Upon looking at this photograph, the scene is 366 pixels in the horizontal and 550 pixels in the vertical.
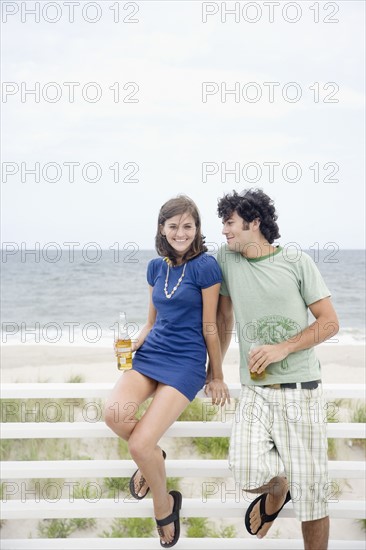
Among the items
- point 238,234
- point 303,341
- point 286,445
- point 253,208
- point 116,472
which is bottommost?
point 116,472

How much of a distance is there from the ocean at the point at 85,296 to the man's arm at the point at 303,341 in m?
10.4

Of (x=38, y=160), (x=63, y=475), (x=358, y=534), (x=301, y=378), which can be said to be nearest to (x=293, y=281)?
(x=301, y=378)

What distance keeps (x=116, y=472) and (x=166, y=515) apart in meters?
0.29

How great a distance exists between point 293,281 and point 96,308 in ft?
50.6

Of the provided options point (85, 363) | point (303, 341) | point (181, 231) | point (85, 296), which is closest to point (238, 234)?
point (181, 231)

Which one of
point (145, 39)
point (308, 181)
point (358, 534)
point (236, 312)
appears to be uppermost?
point (145, 39)

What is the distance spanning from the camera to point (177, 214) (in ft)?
8.34

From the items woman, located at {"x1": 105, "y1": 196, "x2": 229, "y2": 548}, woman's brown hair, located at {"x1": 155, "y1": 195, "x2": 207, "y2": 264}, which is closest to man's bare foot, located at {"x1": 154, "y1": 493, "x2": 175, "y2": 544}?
woman, located at {"x1": 105, "y1": 196, "x2": 229, "y2": 548}

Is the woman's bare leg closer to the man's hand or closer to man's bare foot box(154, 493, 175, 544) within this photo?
man's bare foot box(154, 493, 175, 544)

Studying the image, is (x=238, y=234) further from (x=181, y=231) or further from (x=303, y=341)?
(x=303, y=341)

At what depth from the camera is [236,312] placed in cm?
249

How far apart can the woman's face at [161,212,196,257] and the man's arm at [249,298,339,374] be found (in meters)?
0.56

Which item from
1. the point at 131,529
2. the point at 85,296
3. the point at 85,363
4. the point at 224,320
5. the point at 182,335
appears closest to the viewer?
the point at 182,335

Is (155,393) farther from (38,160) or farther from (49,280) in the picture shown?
(38,160)
